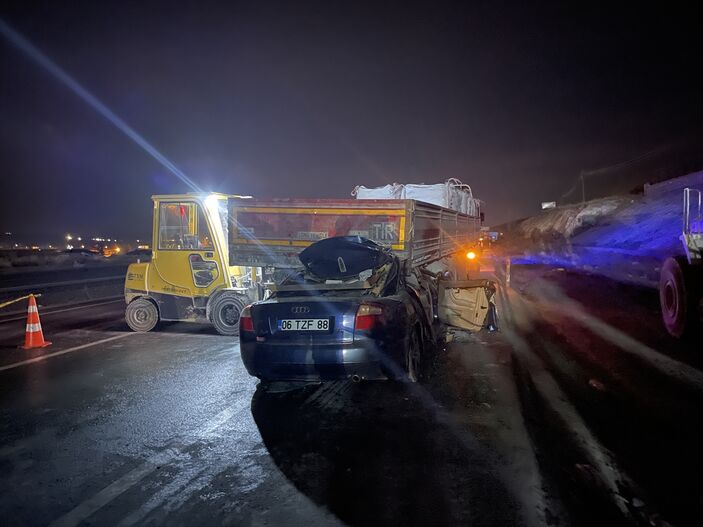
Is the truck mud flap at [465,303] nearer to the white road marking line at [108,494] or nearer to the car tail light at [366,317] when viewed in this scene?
the car tail light at [366,317]

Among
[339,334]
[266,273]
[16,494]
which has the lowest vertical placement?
[16,494]

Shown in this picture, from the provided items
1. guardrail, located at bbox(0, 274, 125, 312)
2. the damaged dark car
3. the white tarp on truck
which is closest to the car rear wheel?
the damaged dark car

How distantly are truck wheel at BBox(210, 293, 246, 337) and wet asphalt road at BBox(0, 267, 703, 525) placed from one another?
1418mm

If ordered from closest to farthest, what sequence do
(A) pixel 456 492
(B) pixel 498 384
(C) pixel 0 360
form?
(A) pixel 456 492 < (B) pixel 498 384 < (C) pixel 0 360

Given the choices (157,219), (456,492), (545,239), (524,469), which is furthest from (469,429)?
(545,239)

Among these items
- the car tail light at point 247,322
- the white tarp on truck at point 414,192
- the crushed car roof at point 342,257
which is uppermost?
the white tarp on truck at point 414,192

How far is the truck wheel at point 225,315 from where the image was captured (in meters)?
8.82

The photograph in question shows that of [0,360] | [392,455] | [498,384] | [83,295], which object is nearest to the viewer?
[392,455]

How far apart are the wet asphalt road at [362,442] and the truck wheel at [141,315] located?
1876 millimetres

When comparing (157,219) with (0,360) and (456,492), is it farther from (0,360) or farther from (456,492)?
(456,492)

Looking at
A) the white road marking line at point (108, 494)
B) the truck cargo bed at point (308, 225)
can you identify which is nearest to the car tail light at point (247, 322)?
the white road marking line at point (108, 494)

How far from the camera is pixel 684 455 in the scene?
12.3ft

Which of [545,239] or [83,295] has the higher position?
[545,239]

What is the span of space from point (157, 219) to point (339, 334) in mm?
5866
